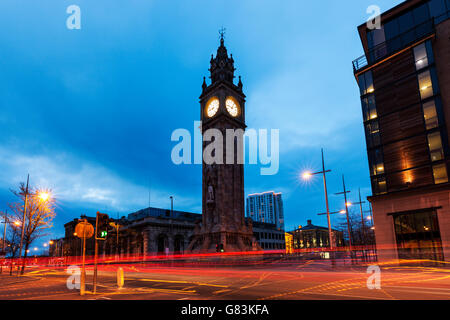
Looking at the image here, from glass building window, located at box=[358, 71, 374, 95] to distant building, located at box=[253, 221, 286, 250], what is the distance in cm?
7491

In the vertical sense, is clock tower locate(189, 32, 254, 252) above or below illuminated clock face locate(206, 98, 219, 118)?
below

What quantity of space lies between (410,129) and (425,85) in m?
4.98

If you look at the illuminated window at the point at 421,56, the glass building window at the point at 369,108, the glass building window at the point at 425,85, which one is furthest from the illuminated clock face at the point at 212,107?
the glass building window at the point at 425,85

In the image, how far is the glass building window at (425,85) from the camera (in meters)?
33.0

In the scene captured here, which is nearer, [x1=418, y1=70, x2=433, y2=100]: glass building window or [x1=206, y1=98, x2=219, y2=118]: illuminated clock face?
[x1=418, y1=70, x2=433, y2=100]: glass building window

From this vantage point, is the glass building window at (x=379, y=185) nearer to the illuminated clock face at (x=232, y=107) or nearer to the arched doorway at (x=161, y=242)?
the illuminated clock face at (x=232, y=107)

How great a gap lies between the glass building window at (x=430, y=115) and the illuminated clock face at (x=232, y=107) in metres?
33.5

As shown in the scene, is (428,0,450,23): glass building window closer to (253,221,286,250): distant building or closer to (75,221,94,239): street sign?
(75,221,94,239): street sign

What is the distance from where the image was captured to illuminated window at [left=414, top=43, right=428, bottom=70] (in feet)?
110

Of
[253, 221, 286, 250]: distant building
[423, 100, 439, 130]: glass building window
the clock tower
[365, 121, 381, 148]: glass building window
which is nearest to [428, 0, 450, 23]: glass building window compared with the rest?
[423, 100, 439, 130]: glass building window

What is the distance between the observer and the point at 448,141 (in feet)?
101

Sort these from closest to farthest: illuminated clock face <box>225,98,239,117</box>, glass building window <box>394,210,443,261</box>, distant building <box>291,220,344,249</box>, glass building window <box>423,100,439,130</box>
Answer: glass building window <box>394,210,443,261</box>, glass building window <box>423,100,439,130</box>, illuminated clock face <box>225,98,239,117</box>, distant building <box>291,220,344,249</box>

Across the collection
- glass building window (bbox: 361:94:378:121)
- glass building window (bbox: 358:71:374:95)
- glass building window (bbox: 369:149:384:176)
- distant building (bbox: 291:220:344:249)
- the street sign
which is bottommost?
distant building (bbox: 291:220:344:249)

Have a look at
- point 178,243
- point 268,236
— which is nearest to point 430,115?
point 178,243
